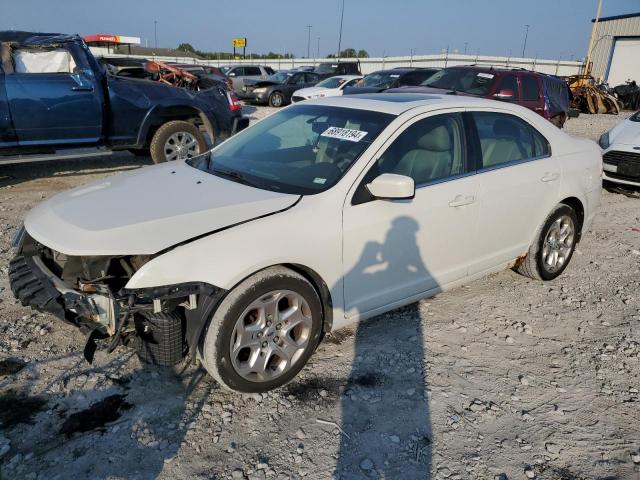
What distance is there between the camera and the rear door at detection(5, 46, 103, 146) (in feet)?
22.5

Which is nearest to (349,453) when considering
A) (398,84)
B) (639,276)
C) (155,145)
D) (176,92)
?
(639,276)

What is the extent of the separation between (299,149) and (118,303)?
1704mm

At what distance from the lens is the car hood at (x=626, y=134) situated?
809 cm

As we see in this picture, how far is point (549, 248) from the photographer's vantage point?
4.68 metres

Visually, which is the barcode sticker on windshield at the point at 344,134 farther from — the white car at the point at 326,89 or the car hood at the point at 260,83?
the car hood at the point at 260,83

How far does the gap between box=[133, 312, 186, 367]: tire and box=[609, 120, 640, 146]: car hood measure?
797cm

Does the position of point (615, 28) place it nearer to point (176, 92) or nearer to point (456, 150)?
point (176, 92)

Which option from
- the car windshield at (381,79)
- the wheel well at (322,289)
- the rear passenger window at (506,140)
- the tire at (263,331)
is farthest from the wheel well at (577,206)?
the car windshield at (381,79)

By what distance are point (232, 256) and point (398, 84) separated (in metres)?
11.5

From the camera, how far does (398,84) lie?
13133 mm

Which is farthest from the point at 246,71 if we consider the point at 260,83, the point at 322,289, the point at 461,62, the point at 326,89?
the point at 322,289

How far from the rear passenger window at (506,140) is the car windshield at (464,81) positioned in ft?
21.3

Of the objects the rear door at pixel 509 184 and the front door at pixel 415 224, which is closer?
the front door at pixel 415 224

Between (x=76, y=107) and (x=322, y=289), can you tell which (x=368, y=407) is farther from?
(x=76, y=107)
